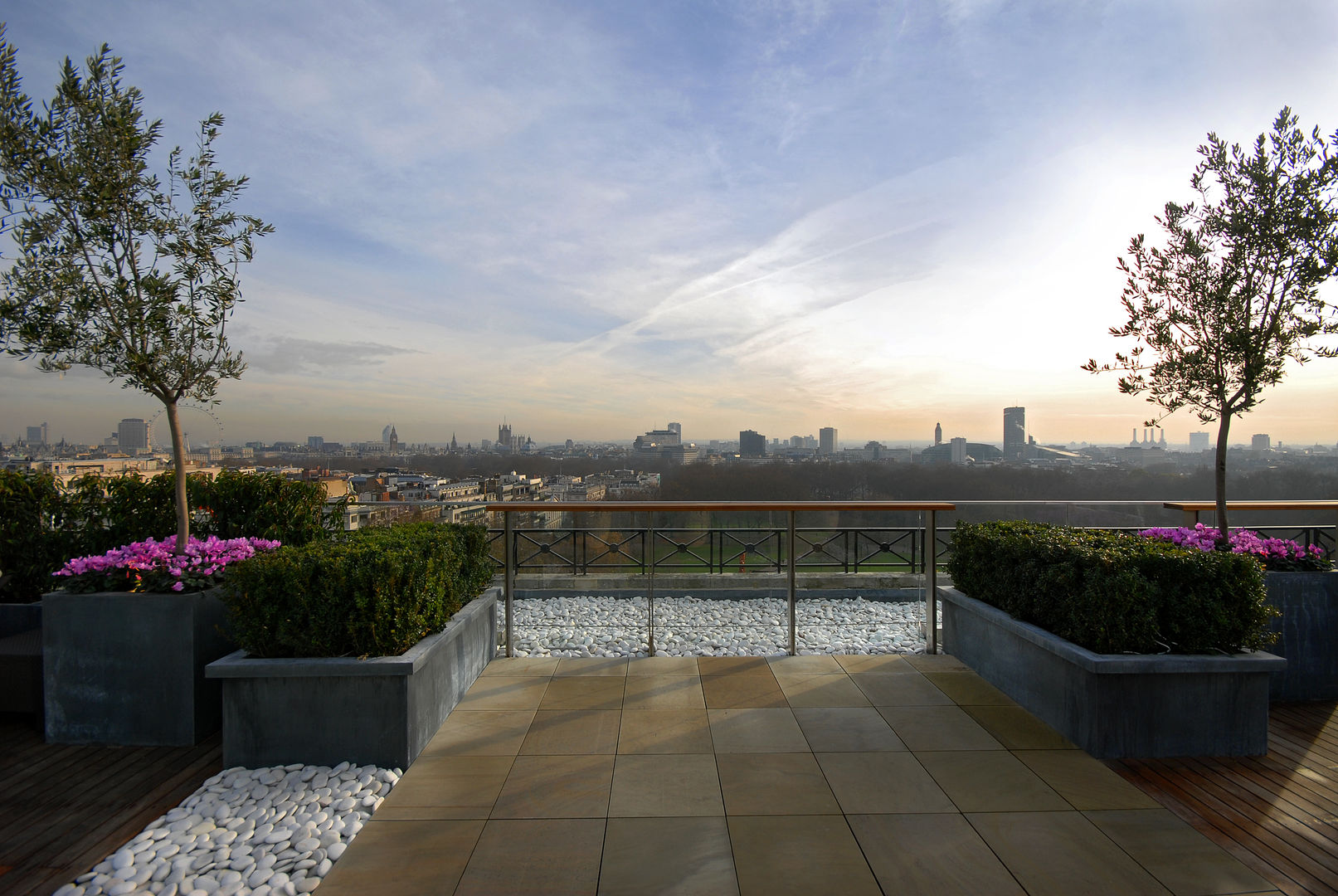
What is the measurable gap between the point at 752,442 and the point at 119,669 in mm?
10232

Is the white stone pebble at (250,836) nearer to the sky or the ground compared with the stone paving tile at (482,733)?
nearer to the sky

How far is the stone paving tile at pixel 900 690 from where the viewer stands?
10.3 feet

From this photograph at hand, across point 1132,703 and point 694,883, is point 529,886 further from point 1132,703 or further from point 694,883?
point 1132,703

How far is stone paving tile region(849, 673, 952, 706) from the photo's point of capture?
10.3 ft

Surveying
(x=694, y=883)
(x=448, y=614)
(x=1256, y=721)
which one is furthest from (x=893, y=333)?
(x=694, y=883)

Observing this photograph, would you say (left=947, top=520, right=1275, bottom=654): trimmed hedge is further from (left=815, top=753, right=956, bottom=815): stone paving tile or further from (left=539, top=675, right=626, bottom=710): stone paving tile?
(left=539, top=675, right=626, bottom=710): stone paving tile

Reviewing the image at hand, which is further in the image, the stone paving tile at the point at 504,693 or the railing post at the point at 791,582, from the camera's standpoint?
the railing post at the point at 791,582

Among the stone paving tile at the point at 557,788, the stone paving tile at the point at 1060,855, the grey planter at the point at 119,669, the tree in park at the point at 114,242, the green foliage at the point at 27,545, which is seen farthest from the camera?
the green foliage at the point at 27,545

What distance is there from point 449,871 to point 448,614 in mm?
1444

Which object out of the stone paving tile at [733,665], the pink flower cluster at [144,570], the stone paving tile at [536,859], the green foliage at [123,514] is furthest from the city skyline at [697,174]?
the stone paving tile at [733,665]

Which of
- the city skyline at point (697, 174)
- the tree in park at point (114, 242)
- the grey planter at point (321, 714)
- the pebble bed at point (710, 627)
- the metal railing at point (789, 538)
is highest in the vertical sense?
the city skyline at point (697, 174)

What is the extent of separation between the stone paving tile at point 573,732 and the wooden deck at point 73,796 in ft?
4.36

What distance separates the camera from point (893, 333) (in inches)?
340

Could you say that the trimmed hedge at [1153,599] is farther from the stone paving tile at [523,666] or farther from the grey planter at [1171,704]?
the stone paving tile at [523,666]
